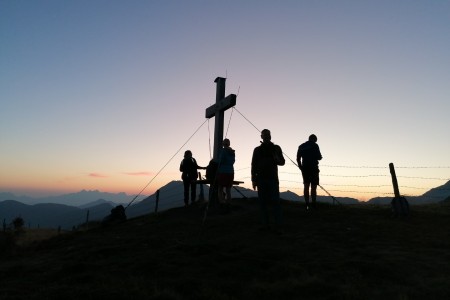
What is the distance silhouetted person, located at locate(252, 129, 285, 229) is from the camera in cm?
849

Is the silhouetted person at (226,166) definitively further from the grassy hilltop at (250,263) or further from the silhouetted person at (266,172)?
the silhouetted person at (266,172)

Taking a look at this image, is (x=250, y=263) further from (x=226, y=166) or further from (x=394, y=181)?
(x=394, y=181)

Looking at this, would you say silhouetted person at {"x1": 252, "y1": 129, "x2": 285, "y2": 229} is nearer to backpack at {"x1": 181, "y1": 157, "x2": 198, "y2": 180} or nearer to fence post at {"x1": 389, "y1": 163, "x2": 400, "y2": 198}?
fence post at {"x1": 389, "y1": 163, "x2": 400, "y2": 198}

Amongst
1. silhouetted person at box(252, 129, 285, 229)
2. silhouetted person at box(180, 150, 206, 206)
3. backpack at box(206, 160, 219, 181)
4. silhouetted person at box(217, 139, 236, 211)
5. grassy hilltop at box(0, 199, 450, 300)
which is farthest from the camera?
silhouetted person at box(180, 150, 206, 206)

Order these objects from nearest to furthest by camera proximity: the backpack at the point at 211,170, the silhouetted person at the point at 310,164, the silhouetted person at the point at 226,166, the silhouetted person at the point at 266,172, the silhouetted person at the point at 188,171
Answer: the silhouetted person at the point at 266,172 → the silhouetted person at the point at 226,166 → the silhouetted person at the point at 310,164 → the backpack at the point at 211,170 → the silhouetted person at the point at 188,171

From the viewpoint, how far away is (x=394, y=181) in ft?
38.8

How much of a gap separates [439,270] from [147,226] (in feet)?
25.9

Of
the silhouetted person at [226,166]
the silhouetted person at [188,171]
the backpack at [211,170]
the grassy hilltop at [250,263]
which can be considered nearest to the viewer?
the grassy hilltop at [250,263]

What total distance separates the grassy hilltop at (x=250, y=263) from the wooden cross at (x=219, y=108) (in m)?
2.91

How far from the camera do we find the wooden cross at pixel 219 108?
38.9 feet

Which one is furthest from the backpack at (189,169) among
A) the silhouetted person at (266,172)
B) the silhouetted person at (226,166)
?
the silhouetted person at (266,172)

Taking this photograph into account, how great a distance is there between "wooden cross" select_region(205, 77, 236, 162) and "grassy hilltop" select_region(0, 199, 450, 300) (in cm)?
291

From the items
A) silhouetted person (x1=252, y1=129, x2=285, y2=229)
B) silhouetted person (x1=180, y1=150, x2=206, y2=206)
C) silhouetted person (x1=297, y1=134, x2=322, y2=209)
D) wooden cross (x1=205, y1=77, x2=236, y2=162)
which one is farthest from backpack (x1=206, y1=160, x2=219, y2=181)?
silhouetted person (x1=252, y1=129, x2=285, y2=229)

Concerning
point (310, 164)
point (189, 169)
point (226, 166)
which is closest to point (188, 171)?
point (189, 169)
